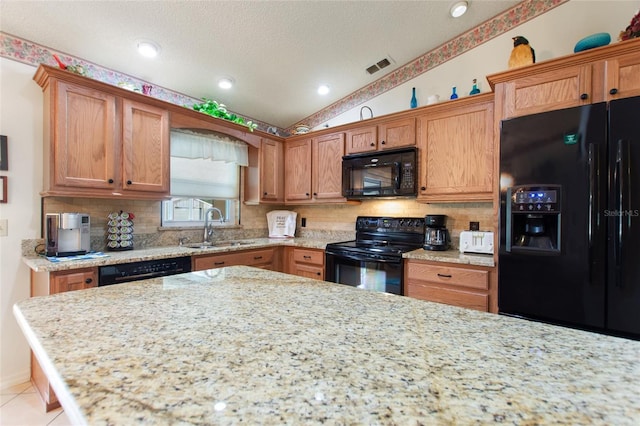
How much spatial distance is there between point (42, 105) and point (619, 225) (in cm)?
387

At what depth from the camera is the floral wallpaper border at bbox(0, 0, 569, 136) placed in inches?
83.5

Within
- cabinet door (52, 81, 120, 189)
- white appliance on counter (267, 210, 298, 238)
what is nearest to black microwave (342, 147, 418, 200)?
white appliance on counter (267, 210, 298, 238)

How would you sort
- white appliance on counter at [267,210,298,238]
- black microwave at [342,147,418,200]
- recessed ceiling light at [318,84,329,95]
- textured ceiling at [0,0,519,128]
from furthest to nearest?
white appliance on counter at [267,210,298,238] < recessed ceiling light at [318,84,329,95] < black microwave at [342,147,418,200] < textured ceiling at [0,0,519,128]

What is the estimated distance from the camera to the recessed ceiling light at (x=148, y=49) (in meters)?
2.23

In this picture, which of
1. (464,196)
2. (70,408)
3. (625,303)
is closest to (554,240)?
(625,303)

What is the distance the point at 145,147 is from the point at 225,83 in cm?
100

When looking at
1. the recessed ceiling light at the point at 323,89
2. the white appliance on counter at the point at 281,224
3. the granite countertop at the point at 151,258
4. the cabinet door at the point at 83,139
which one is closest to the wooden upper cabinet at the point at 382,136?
the recessed ceiling light at the point at 323,89

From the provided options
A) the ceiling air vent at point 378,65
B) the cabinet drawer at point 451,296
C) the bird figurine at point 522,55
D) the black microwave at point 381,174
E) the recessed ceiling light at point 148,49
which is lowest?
the cabinet drawer at point 451,296

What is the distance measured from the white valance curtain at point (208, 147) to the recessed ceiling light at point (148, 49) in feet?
2.37

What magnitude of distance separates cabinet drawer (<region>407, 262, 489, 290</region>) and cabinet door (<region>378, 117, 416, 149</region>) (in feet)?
3.88

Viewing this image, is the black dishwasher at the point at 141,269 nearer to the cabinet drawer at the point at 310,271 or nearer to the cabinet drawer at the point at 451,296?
the cabinet drawer at the point at 310,271

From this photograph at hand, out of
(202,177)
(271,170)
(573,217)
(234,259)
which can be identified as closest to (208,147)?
(202,177)

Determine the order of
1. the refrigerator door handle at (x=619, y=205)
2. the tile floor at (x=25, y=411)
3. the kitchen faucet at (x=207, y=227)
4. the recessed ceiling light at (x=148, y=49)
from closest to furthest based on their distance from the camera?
the refrigerator door handle at (x=619, y=205) → the tile floor at (x=25, y=411) → the recessed ceiling light at (x=148, y=49) → the kitchen faucet at (x=207, y=227)

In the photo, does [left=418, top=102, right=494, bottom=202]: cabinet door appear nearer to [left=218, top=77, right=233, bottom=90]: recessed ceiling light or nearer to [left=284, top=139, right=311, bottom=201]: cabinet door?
[left=284, top=139, right=311, bottom=201]: cabinet door
